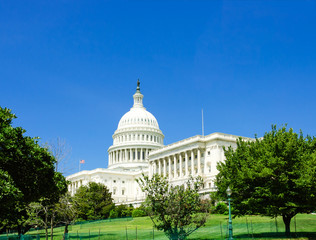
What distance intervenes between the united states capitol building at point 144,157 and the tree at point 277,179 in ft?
106

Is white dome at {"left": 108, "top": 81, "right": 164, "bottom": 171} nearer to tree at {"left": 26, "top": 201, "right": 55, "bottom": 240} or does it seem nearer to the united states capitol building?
the united states capitol building

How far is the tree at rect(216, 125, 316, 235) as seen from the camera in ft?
122

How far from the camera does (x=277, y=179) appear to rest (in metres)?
38.3

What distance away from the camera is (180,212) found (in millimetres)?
31609

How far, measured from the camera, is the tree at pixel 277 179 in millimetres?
37094

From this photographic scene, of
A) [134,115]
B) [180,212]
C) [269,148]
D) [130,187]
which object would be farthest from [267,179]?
[134,115]

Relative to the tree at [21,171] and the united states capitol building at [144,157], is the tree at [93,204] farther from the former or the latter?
the tree at [21,171]

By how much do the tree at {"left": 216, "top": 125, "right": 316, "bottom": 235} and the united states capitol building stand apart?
32.4 m

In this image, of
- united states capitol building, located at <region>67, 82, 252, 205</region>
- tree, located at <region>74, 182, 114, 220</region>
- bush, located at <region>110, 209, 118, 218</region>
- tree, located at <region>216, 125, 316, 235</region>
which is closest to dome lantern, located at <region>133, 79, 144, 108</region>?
united states capitol building, located at <region>67, 82, 252, 205</region>

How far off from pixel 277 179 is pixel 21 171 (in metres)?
23.2

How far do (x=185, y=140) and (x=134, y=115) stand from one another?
61450mm

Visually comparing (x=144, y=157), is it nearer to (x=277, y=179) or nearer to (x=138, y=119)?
(x=138, y=119)

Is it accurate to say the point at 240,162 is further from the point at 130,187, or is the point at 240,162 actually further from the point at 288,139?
the point at 130,187

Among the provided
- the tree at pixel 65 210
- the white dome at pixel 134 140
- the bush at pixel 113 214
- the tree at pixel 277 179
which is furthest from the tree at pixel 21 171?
the white dome at pixel 134 140
